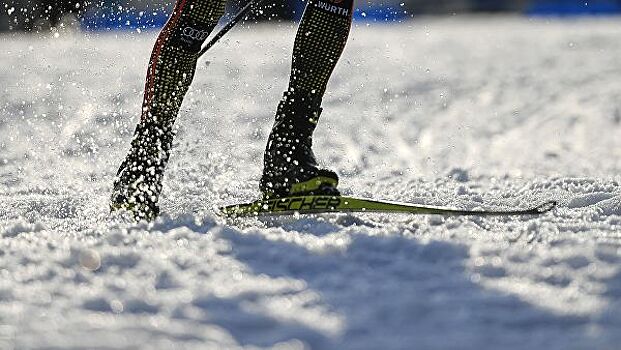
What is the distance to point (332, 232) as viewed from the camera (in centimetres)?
262

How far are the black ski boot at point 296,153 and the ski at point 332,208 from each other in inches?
1.3

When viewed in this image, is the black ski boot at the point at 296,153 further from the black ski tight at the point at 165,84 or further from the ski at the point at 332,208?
the black ski tight at the point at 165,84

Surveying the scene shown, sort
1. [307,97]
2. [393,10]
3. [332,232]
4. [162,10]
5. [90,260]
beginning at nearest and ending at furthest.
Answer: [90,260]
[332,232]
[307,97]
[162,10]
[393,10]

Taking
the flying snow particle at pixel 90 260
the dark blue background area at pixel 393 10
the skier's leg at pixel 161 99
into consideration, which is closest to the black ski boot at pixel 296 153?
the skier's leg at pixel 161 99

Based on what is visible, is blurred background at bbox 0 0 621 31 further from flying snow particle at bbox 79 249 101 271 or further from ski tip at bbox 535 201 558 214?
flying snow particle at bbox 79 249 101 271

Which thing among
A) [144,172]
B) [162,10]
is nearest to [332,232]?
[144,172]

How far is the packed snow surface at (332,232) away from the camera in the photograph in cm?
181

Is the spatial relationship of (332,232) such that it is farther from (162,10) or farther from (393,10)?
(393,10)

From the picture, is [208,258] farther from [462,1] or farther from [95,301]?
[462,1]

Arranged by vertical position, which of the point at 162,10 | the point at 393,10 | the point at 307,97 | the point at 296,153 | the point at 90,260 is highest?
the point at 393,10

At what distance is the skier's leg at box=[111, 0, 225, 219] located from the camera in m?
2.85

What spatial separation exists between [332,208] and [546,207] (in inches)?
26.3

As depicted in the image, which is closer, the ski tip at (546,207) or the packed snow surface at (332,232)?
the packed snow surface at (332,232)

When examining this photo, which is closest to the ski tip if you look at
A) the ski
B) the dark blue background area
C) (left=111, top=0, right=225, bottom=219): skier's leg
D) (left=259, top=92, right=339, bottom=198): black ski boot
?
the ski
